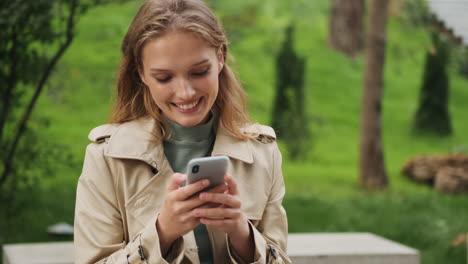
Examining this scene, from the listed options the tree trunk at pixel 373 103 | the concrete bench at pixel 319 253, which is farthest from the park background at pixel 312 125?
the concrete bench at pixel 319 253

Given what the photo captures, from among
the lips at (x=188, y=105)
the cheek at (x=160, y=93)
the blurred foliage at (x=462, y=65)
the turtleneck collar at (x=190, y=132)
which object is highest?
the cheek at (x=160, y=93)

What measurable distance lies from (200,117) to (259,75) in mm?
11419

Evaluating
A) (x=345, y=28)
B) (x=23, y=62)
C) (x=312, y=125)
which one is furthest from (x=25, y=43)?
(x=345, y=28)

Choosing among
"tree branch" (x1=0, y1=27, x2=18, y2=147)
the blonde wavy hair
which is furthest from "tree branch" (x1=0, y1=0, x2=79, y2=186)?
the blonde wavy hair

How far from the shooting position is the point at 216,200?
2.00 meters

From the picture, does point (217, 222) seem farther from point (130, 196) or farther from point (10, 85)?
point (10, 85)

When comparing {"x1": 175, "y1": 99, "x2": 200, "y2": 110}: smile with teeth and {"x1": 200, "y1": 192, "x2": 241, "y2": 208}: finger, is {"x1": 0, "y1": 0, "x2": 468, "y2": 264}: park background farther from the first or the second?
{"x1": 200, "y1": 192, "x2": 241, "y2": 208}: finger

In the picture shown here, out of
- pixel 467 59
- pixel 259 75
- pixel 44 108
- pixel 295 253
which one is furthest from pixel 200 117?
pixel 467 59

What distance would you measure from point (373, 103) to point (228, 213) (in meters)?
7.21

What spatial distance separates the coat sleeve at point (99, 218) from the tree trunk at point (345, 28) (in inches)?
502

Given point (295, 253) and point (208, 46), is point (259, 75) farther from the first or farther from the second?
point (208, 46)

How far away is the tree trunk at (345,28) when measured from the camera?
14633 millimetres

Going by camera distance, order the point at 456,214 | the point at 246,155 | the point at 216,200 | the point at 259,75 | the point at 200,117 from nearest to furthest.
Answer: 1. the point at 216,200
2. the point at 200,117
3. the point at 246,155
4. the point at 456,214
5. the point at 259,75

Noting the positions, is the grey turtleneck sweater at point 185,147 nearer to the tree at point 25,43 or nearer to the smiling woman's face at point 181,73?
the smiling woman's face at point 181,73
